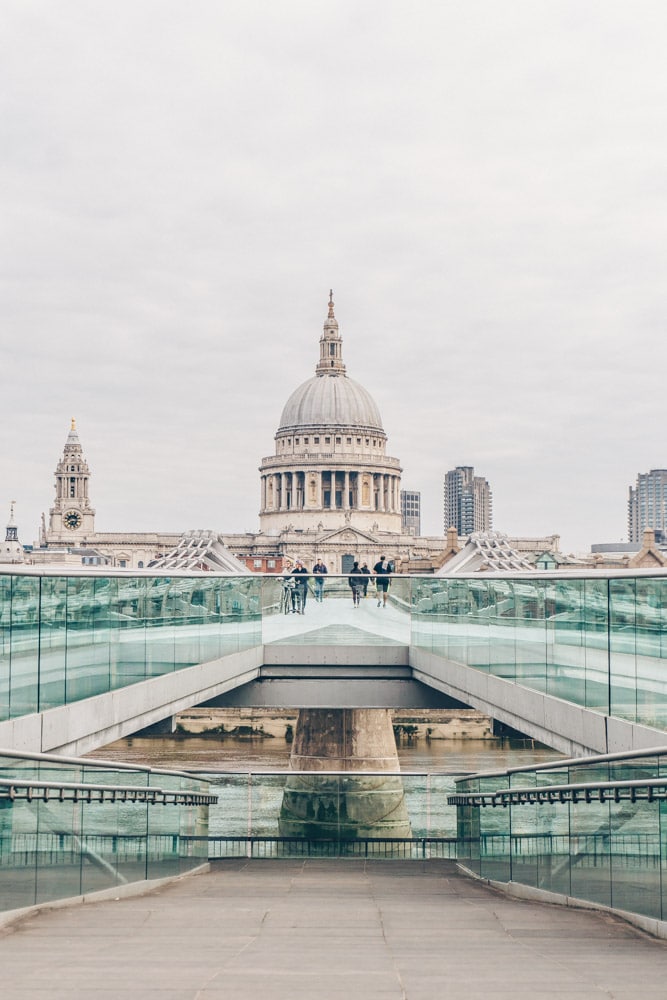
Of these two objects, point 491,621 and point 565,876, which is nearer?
point 565,876

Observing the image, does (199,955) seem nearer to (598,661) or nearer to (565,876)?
(565,876)

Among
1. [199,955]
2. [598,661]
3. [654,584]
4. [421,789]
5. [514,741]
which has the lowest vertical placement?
[514,741]

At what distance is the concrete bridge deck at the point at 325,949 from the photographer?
6.11 metres

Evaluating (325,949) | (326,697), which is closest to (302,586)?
(326,697)

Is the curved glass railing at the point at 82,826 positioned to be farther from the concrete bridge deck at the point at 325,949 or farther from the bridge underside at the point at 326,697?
the bridge underside at the point at 326,697

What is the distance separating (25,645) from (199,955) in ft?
18.3

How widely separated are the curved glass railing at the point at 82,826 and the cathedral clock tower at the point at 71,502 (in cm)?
13937

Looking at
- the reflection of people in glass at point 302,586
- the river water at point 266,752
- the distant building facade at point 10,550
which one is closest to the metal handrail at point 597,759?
the reflection of people in glass at point 302,586

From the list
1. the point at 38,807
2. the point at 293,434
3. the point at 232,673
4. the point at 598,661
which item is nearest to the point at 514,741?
the point at 232,673

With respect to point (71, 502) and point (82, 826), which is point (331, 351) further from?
point (82, 826)

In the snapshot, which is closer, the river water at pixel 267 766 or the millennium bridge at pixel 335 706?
the millennium bridge at pixel 335 706

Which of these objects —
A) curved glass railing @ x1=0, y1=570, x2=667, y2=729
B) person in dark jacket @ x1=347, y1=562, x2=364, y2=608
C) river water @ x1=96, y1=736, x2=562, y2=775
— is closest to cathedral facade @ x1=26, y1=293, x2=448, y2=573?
river water @ x1=96, y1=736, x2=562, y2=775

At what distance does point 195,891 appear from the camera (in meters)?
12.2

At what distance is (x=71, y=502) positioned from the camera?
496 ft
